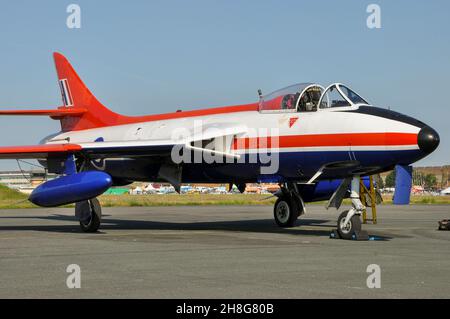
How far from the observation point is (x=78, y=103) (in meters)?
24.7

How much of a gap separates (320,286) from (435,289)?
1341 millimetres

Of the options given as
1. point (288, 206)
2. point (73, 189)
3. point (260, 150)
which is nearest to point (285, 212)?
point (288, 206)

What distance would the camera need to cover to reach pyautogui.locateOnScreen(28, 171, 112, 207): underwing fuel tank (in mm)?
16703

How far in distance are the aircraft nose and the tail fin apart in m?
11.9

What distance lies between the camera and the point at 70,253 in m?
12.5

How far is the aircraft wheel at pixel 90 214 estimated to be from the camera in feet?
60.0

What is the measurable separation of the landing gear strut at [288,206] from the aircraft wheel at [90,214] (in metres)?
5.38

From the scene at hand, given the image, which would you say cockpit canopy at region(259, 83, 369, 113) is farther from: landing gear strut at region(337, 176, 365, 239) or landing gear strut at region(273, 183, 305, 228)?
landing gear strut at region(273, 183, 305, 228)

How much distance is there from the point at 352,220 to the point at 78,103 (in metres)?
12.7
